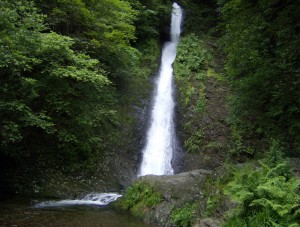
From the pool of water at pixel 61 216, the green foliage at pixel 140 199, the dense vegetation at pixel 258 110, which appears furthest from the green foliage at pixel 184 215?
the green foliage at pixel 140 199

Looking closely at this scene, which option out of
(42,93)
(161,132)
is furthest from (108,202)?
(161,132)

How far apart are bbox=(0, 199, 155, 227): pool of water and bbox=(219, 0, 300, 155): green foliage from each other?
6468 mm

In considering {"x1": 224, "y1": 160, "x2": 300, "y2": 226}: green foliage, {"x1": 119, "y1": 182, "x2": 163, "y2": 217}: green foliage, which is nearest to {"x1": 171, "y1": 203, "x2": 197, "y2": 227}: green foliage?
{"x1": 119, "y1": 182, "x2": 163, "y2": 217}: green foliage

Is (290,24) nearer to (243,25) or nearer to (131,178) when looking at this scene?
(243,25)

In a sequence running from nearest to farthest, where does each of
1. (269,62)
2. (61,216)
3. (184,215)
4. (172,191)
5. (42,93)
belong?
1. (184,215)
2. (61,216)
3. (172,191)
4. (269,62)
5. (42,93)

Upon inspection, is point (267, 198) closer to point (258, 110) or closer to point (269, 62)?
point (269, 62)

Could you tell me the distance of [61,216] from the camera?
27.4 ft

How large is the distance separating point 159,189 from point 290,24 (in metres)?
6.86

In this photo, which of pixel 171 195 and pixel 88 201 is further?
pixel 88 201

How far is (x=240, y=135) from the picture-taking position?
1675cm

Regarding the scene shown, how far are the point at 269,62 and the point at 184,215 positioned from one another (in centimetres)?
670

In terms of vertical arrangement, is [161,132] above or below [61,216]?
above

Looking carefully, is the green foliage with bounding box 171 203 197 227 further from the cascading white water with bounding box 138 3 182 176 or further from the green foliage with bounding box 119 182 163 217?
the cascading white water with bounding box 138 3 182 176

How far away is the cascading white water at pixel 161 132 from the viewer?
16250 millimetres
